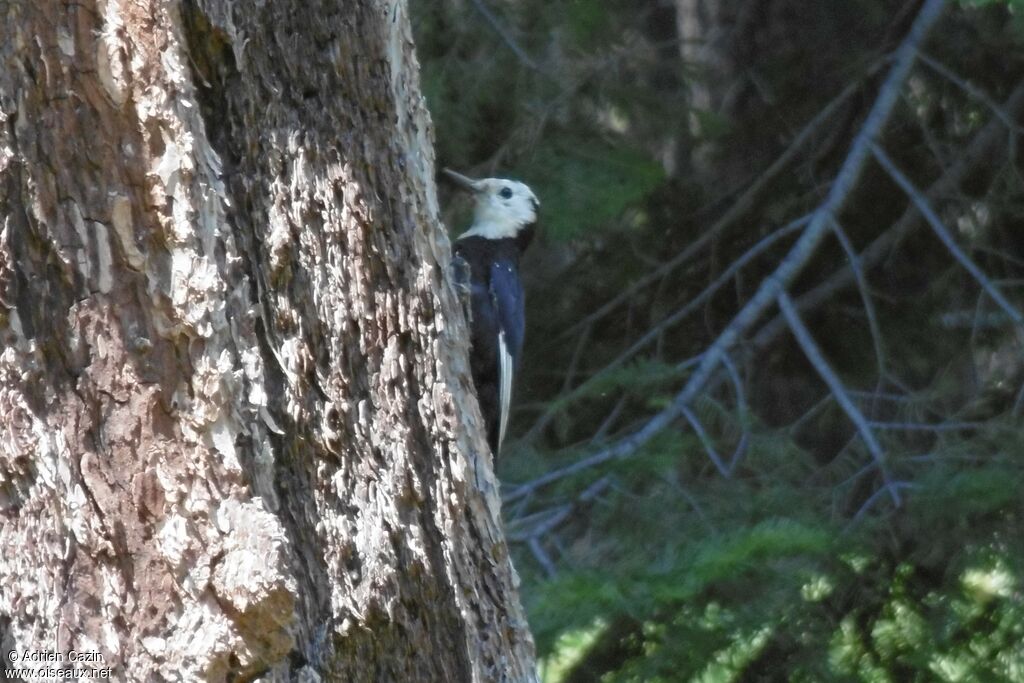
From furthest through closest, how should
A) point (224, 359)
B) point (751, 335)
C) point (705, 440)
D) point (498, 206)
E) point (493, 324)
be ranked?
point (751, 335) < point (498, 206) < point (493, 324) < point (705, 440) < point (224, 359)

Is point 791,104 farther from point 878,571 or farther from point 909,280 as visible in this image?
point 878,571

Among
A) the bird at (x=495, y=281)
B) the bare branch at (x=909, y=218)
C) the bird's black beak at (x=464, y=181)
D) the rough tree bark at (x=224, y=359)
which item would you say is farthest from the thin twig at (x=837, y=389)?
the rough tree bark at (x=224, y=359)

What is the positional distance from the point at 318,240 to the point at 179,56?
0.38m

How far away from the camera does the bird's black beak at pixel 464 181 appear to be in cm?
462

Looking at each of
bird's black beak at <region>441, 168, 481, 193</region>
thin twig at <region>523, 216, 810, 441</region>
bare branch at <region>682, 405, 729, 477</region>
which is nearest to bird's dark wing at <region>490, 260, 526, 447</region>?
bird's black beak at <region>441, 168, 481, 193</region>

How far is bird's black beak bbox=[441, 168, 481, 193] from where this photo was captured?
462 centimetres

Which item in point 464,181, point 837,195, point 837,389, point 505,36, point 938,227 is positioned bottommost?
point 837,389

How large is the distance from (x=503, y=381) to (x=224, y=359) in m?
2.24

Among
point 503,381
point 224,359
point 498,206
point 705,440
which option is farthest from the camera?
point 498,206

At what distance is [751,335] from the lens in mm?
5066

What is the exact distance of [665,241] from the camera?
5.44m

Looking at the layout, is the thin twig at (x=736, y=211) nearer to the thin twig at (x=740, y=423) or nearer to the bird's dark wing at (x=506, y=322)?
the bird's dark wing at (x=506, y=322)

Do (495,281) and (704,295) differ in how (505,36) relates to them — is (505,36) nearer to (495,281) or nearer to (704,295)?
(495,281)

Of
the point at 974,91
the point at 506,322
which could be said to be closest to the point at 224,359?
the point at 506,322
